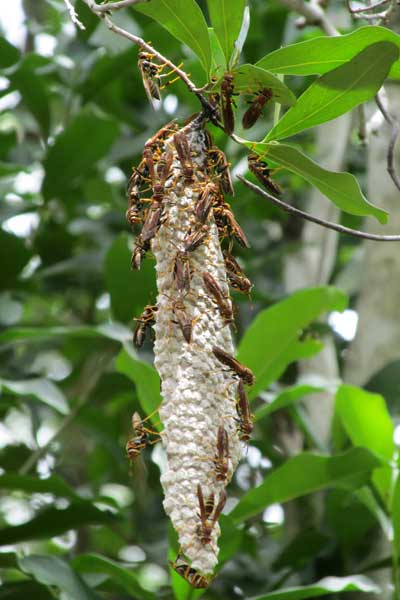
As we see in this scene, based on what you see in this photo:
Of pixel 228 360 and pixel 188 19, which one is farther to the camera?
pixel 188 19

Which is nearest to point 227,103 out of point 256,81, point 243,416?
point 256,81

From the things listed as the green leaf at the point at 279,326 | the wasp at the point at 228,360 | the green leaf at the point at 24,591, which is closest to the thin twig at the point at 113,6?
the wasp at the point at 228,360

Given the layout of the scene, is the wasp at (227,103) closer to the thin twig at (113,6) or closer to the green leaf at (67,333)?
the thin twig at (113,6)

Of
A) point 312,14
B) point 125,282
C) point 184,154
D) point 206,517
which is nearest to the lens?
point 206,517

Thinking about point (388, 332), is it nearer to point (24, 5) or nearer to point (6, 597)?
point (6, 597)

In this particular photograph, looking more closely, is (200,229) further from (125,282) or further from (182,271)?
(125,282)

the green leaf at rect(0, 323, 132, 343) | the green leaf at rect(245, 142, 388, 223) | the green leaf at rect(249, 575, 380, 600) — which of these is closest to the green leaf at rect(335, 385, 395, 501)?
the green leaf at rect(249, 575, 380, 600)

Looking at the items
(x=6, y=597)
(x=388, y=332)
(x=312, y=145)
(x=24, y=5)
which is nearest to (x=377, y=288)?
(x=388, y=332)
